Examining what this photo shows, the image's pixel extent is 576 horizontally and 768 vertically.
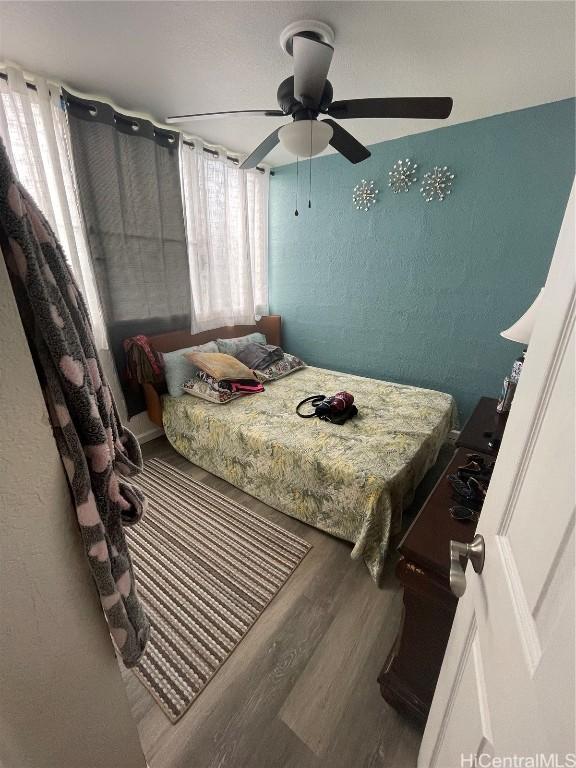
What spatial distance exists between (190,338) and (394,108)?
222 cm

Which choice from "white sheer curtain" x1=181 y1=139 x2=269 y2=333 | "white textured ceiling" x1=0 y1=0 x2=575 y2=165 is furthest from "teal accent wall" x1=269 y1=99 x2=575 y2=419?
"white textured ceiling" x1=0 y1=0 x2=575 y2=165

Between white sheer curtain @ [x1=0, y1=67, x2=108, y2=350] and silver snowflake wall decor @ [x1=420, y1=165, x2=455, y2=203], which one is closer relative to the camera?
white sheer curtain @ [x1=0, y1=67, x2=108, y2=350]

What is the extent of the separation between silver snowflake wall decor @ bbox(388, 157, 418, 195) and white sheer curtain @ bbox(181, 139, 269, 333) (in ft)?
4.45

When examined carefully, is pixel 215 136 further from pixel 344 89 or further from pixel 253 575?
pixel 253 575

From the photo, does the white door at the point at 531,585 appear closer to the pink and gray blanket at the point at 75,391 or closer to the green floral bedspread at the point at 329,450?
the pink and gray blanket at the point at 75,391

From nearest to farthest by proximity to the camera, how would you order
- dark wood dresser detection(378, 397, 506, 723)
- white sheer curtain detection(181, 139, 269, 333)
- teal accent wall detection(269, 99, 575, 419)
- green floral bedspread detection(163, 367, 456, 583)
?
1. dark wood dresser detection(378, 397, 506, 723)
2. green floral bedspread detection(163, 367, 456, 583)
3. teal accent wall detection(269, 99, 575, 419)
4. white sheer curtain detection(181, 139, 269, 333)

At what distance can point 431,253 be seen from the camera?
105 inches

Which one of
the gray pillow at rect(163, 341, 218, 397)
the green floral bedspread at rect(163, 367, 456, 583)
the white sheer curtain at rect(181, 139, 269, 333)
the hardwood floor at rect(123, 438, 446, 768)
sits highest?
the white sheer curtain at rect(181, 139, 269, 333)

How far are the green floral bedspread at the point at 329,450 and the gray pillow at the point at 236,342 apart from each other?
626 mm

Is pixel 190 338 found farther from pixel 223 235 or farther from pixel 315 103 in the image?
pixel 315 103

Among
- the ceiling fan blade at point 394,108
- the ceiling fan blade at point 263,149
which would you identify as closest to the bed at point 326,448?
the ceiling fan blade at point 263,149

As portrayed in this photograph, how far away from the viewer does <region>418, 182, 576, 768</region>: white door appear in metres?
0.37

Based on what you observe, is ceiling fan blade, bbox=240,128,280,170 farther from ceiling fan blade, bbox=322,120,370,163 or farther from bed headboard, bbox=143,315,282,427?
bed headboard, bbox=143,315,282,427

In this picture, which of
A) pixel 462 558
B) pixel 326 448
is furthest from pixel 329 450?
pixel 462 558
